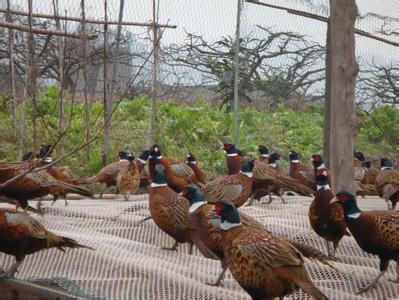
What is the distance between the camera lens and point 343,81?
625cm

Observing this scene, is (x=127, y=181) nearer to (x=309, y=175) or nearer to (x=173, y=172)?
(x=173, y=172)

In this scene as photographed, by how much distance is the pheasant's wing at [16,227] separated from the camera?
193 inches

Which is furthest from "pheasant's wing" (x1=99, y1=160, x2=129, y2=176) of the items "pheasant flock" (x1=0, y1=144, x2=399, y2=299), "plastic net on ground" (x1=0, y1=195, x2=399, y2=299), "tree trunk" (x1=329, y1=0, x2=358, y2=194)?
"tree trunk" (x1=329, y1=0, x2=358, y2=194)

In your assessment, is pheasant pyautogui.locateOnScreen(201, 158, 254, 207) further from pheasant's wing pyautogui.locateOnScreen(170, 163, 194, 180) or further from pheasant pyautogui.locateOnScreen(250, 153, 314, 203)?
pheasant pyautogui.locateOnScreen(250, 153, 314, 203)

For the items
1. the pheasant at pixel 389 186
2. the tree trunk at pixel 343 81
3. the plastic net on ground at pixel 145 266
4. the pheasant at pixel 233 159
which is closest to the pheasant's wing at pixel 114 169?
the pheasant at pixel 233 159

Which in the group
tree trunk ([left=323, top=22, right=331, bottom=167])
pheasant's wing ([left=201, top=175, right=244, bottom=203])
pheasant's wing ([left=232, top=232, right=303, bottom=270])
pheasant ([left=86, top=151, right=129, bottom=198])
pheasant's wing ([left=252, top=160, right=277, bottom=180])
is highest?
tree trunk ([left=323, top=22, right=331, bottom=167])

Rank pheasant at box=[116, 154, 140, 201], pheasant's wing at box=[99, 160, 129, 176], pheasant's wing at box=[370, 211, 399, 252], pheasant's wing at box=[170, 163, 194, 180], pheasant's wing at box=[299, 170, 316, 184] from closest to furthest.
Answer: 1. pheasant's wing at box=[370, 211, 399, 252]
2. pheasant's wing at box=[170, 163, 194, 180]
3. pheasant at box=[116, 154, 140, 201]
4. pheasant's wing at box=[99, 160, 129, 176]
5. pheasant's wing at box=[299, 170, 316, 184]

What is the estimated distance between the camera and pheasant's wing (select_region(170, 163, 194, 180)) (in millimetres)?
8422

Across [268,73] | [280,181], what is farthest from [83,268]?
[268,73]

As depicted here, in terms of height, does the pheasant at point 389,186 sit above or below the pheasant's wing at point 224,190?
below

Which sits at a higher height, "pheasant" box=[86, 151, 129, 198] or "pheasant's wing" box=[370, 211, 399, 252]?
"pheasant's wing" box=[370, 211, 399, 252]

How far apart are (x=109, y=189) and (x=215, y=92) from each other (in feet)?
9.98

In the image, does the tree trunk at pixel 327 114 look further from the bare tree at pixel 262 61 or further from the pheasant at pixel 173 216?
the pheasant at pixel 173 216

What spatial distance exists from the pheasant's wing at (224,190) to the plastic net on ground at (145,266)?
0.31m
